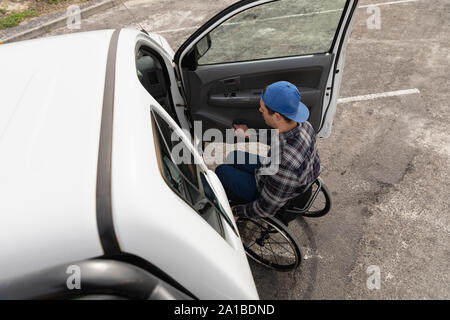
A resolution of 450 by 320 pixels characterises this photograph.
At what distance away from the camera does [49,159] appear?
1.24 m

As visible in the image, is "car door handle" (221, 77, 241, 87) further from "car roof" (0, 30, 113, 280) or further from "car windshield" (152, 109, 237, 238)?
"car roof" (0, 30, 113, 280)

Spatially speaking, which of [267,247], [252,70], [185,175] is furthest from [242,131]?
[185,175]

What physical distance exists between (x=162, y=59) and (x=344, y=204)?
240 centimetres

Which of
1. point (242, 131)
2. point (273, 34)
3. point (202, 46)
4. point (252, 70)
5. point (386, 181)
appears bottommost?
point (386, 181)

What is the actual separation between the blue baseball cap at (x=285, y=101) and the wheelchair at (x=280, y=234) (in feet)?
2.22

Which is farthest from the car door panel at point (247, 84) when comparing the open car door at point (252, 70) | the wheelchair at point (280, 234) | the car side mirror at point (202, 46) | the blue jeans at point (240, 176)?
the wheelchair at point (280, 234)

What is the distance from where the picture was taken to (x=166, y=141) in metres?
1.83

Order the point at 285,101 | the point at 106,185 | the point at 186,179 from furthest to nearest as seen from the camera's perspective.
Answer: the point at 285,101, the point at 186,179, the point at 106,185

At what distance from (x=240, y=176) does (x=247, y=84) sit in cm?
110

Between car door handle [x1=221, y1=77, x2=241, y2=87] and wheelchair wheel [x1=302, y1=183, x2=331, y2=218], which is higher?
car door handle [x1=221, y1=77, x2=241, y2=87]

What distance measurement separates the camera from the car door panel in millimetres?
3180

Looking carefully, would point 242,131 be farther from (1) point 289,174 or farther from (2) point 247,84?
(1) point 289,174

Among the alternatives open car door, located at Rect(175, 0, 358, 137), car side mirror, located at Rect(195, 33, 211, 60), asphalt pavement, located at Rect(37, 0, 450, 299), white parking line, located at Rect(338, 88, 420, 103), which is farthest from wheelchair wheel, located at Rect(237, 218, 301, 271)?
white parking line, located at Rect(338, 88, 420, 103)

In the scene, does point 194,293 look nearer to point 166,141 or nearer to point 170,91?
point 166,141
